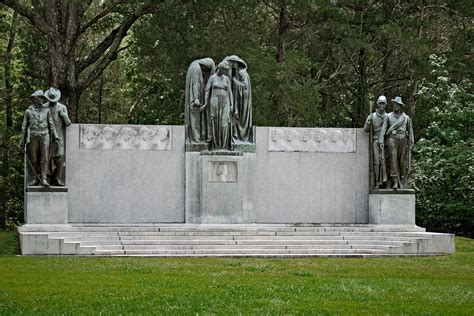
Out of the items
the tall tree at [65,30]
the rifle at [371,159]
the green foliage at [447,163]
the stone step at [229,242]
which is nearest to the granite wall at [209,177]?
the rifle at [371,159]

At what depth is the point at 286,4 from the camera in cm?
3375

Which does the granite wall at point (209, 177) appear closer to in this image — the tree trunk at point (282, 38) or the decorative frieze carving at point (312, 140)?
the decorative frieze carving at point (312, 140)

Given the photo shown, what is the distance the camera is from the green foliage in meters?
28.7

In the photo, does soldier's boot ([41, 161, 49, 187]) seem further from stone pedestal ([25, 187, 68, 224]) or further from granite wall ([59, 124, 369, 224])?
granite wall ([59, 124, 369, 224])

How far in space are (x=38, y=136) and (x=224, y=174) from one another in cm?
400

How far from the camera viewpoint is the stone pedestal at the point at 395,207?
890 inches

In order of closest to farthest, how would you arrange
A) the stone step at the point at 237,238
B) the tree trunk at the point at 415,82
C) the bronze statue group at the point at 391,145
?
the stone step at the point at 237,238, the bronze statue group at the point at 391,145, the tree trunk at the point at 415,82

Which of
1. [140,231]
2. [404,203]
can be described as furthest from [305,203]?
[140,231]

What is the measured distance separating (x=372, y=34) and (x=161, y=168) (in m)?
15.3

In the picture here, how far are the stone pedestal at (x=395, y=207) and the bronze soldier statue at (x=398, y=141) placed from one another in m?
0.21

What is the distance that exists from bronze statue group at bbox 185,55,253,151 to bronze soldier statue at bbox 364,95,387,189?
2720 millimetres

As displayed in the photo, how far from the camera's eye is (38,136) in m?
21.0

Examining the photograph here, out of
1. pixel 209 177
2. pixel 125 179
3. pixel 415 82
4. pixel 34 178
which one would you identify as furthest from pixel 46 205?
pixel 415 82

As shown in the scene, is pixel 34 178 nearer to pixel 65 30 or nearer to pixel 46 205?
pixel 46 205
